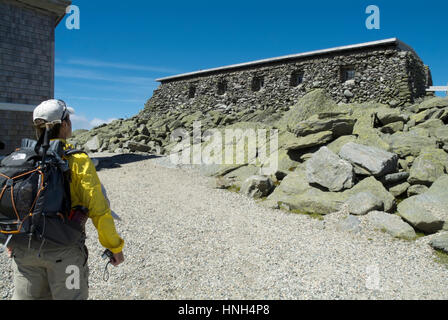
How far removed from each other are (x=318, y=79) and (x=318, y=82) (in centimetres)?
24

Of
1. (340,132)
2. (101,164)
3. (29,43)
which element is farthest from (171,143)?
(340,132)

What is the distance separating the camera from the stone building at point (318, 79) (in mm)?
16625

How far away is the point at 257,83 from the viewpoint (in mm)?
23078

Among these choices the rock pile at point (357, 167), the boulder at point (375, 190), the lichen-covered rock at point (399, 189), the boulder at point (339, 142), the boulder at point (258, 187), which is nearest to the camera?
the rock pile at point (357, 167)

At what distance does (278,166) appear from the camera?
38.1 feet

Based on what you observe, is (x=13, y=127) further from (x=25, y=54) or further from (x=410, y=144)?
(x=410, y=144)

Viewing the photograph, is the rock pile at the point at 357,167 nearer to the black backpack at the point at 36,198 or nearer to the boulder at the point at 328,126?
the boulder at the point at 328,126

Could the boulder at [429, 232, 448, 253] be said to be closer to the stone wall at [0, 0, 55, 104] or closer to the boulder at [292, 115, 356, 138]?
the boulder at [292, 115, 356, 138]

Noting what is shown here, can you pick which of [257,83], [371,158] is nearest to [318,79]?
[257,83]

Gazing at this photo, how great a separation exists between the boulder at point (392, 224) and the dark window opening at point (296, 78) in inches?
587

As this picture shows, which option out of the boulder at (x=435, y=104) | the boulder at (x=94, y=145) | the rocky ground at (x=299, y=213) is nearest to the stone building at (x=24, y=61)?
the rocky ground at (x=299, y=213)

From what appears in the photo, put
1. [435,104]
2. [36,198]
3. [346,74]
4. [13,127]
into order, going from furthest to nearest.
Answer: [346,74] < [13,127] < [435,104] < [36,198]

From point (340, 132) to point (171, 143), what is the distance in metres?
11.5

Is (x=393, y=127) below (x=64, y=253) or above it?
Answer: above
